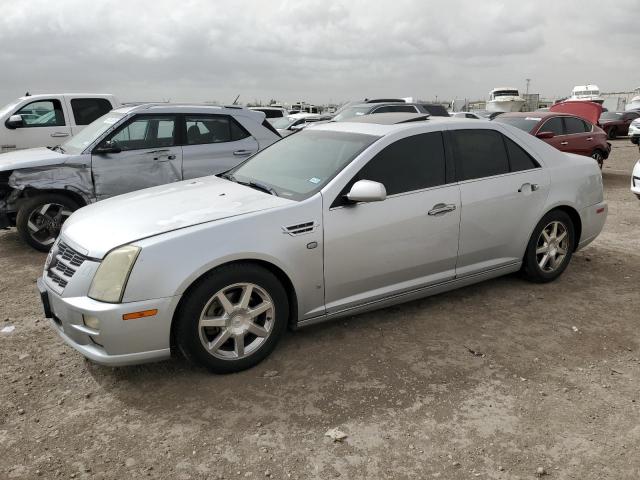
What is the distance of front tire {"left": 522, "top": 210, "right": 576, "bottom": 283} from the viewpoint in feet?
15.5

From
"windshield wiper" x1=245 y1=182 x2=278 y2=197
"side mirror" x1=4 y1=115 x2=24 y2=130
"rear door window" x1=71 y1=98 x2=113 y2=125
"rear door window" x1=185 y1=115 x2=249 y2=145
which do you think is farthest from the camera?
"rear door window" x1=71 y1=98 x2=113 y2=125

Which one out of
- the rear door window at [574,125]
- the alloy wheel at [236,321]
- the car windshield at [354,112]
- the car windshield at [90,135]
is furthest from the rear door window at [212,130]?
the rear door window at [574,125]

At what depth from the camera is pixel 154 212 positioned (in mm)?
3521

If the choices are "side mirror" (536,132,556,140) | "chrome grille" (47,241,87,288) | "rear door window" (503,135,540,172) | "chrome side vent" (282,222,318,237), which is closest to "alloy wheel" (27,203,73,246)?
"chrome grille" (47,241,87,288)

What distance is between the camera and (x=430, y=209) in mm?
3969

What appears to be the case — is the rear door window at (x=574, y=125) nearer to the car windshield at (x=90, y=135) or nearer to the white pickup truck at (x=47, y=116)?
the car windshield at (x=90, y=135)

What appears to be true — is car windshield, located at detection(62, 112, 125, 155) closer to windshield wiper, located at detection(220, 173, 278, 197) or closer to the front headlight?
windshield wiper, located at detection(220, 173, 278, 197)

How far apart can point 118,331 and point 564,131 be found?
10.8 metres

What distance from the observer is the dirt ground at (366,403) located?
261 centimetres

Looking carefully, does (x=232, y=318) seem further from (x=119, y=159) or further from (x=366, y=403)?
(x=119, y=159)

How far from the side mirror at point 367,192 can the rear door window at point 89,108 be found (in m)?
8.29

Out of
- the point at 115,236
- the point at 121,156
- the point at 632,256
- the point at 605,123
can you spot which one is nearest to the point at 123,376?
the point at 115,236

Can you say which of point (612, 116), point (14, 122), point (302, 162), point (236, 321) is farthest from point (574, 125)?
point (612, 116)

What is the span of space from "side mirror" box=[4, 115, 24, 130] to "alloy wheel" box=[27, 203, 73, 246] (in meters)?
4.50
